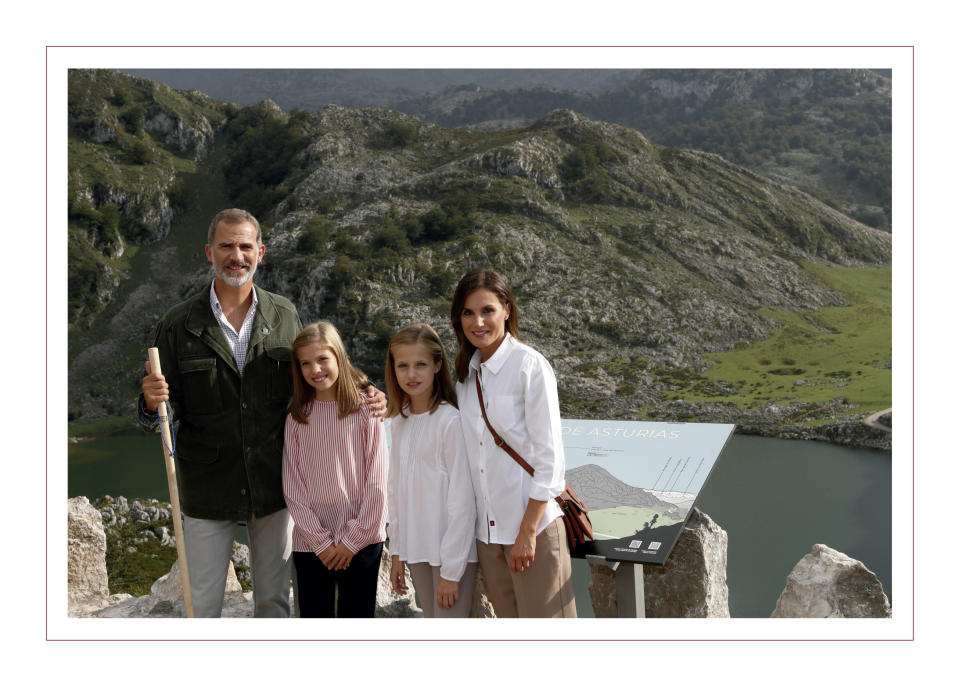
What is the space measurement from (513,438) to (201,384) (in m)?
1.67

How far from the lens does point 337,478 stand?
3686mm

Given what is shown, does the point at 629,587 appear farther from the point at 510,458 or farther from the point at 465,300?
the point at 465,300

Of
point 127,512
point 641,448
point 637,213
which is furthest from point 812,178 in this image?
point 641,448

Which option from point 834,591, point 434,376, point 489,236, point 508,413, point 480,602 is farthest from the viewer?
point 489,236

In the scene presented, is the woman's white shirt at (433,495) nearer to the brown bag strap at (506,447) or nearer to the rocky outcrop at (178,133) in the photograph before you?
the brown bag strap at (506,447)

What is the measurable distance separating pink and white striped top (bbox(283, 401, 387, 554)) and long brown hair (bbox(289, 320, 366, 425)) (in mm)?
47

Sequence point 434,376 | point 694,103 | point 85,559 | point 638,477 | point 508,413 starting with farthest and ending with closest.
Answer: point 694,103
point 85,559
point 638,477
point 434,376
point 508,413

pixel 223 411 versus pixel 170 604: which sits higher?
pixel 223 411

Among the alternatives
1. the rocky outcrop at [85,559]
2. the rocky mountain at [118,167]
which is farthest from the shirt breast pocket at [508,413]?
the rocky mountain at [118,167]

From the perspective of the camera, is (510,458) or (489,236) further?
(489,236)

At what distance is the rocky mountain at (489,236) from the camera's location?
55.2m

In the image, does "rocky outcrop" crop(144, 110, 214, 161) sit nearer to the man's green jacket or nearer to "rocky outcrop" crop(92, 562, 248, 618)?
"rocky outcrop" crop(92, 562, 248, 618)

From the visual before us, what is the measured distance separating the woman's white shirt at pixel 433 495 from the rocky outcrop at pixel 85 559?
4.46 meters

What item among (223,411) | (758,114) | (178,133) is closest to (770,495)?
(223,411)
